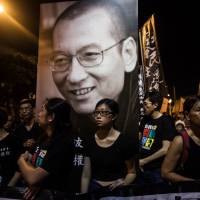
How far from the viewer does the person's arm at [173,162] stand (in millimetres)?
3785

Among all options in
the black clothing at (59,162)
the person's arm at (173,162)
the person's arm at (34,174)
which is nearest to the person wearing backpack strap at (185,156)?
the person's arm at (173,162)

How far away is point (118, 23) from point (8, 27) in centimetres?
729

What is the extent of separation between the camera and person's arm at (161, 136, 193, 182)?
12.4 feet

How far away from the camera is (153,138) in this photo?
612 centimetres

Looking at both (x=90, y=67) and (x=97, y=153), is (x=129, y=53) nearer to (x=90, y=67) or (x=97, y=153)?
(x=90, y=67)

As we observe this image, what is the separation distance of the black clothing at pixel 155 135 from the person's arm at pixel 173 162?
81.6 inches

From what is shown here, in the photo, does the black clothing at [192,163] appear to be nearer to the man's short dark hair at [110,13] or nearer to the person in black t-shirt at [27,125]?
the man's short dark hair at [110,13]

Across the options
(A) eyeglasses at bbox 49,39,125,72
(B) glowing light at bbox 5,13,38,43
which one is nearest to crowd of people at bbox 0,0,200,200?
(A) eyeglasses at bbox 49,39,125,72

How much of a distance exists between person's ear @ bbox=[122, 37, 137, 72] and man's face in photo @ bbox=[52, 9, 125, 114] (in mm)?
57

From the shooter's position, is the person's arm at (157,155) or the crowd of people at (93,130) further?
the person's arm at (157,155)

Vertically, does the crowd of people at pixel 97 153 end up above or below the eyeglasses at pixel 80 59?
below

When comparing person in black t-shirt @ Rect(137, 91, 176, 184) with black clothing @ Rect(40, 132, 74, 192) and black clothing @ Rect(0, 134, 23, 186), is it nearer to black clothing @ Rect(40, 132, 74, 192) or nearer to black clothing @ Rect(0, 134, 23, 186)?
black clothing @ Rect(0, 134, 23, 186)

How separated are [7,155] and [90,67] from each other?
5.10 feet

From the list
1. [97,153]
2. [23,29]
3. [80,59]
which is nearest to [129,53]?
[80,59]
